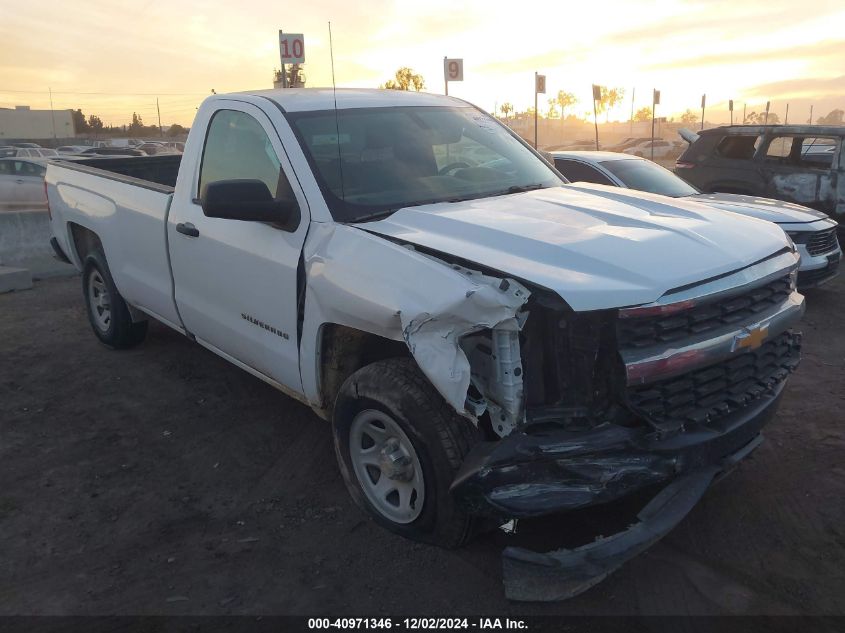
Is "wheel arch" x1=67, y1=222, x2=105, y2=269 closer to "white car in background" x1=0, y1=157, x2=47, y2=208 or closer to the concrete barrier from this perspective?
the concrete barrier

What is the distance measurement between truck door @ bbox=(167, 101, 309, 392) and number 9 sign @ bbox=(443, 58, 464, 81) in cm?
977

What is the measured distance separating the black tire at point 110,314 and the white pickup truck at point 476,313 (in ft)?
5.35

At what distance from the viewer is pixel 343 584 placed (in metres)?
3.06


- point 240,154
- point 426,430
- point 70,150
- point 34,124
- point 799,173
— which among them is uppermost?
point 34,124

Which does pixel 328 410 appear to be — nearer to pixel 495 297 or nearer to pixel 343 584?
pixel 343 584

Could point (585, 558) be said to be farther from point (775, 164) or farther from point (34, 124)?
point (34, 124)

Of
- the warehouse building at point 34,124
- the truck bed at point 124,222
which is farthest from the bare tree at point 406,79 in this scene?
the warehouse building at point 34,124

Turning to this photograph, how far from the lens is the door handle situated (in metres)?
4.25

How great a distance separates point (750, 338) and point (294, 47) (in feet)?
28.2

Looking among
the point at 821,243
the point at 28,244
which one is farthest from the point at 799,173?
the point at 28,244

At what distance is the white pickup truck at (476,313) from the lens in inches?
106

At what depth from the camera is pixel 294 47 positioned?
9.98 metres

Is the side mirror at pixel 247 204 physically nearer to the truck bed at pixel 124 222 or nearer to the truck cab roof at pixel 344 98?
the truck cab roof at pixel 344 98

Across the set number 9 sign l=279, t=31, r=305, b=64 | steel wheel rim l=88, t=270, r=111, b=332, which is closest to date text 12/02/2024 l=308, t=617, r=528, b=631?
steel wheel rim l=88, t=270, r=111, b=332
